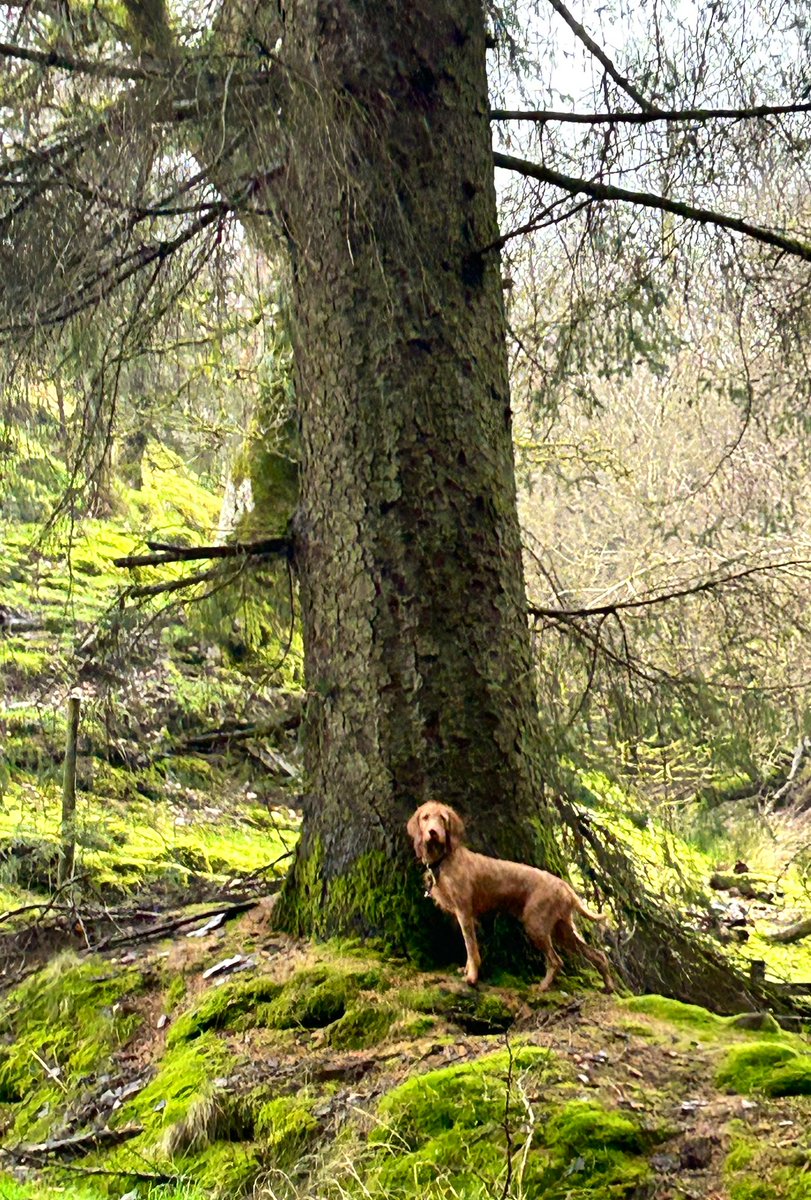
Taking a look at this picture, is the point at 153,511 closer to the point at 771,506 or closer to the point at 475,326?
the point at 771,506

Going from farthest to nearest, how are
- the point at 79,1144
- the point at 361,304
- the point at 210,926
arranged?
the point at 210,926 < the point at 361,304 < the point at 79,1144

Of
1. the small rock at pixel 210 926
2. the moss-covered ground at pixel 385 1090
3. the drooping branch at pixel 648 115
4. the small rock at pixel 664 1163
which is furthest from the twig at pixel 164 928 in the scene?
the drooping branch at pixel 648 115

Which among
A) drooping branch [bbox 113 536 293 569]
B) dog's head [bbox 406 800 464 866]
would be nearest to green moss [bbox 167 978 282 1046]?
dog's head [bbox 406 800 464 866]

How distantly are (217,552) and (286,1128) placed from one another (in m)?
2.15

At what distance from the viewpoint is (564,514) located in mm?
12305

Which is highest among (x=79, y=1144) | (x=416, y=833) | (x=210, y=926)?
(x=416, y=833)

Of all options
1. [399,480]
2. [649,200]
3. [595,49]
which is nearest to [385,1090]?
[399,480]

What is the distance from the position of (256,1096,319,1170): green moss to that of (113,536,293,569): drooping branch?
201 centimetres

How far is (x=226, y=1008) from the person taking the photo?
3488 mm

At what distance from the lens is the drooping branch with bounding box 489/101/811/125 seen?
3982 mm

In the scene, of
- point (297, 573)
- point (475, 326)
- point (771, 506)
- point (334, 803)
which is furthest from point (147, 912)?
point (771, 506)

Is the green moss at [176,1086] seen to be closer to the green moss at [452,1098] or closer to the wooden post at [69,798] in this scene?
the green moss at [452,1098]

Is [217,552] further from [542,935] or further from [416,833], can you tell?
[542,935]

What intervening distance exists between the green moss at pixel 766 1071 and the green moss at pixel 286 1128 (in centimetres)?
111
